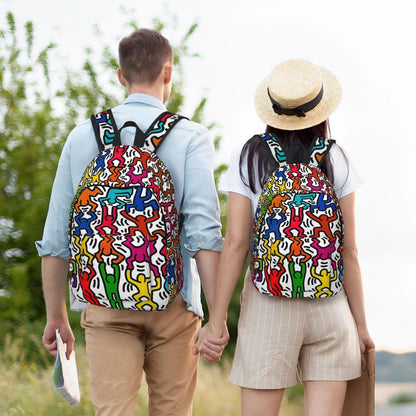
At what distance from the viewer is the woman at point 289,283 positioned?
8.19 feet

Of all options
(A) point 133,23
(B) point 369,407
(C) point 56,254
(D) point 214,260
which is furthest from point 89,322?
(A) point 133,23

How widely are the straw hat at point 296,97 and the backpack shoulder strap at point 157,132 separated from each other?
0.38 metres

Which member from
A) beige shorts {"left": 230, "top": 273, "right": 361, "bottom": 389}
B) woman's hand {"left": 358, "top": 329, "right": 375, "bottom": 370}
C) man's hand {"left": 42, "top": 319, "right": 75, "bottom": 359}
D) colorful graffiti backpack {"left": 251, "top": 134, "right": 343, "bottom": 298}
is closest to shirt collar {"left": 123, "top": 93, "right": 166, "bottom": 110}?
colorful graffiti backpack {"left": 251, "top": 134, "right": 343, "bottom": 298}

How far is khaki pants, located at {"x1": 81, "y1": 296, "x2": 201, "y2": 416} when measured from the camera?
8.55 ft

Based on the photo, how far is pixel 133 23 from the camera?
782 centimetres

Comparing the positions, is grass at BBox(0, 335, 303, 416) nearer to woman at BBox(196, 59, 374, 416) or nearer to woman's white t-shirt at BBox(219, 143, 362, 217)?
woman at BBox(196, 59, 374, 416)

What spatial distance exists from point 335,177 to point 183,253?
0.69 m

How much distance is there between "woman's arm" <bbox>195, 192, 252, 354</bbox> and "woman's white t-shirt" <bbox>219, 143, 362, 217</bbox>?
3 cm

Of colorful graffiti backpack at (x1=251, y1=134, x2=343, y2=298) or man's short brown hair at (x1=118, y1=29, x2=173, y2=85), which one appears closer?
colorful graffiti backpack at (x1=251, y1=134, x2=343, y2=298)

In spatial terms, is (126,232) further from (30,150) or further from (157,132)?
(30,150)

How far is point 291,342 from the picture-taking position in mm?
2537

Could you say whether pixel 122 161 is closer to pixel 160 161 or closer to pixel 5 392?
pixel 160 161

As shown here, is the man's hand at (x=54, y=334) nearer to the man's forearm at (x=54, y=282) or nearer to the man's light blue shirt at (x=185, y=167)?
the man's forearm at (x=54, y=282)

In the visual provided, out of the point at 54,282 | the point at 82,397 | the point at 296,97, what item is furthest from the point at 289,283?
the point at 82,397
